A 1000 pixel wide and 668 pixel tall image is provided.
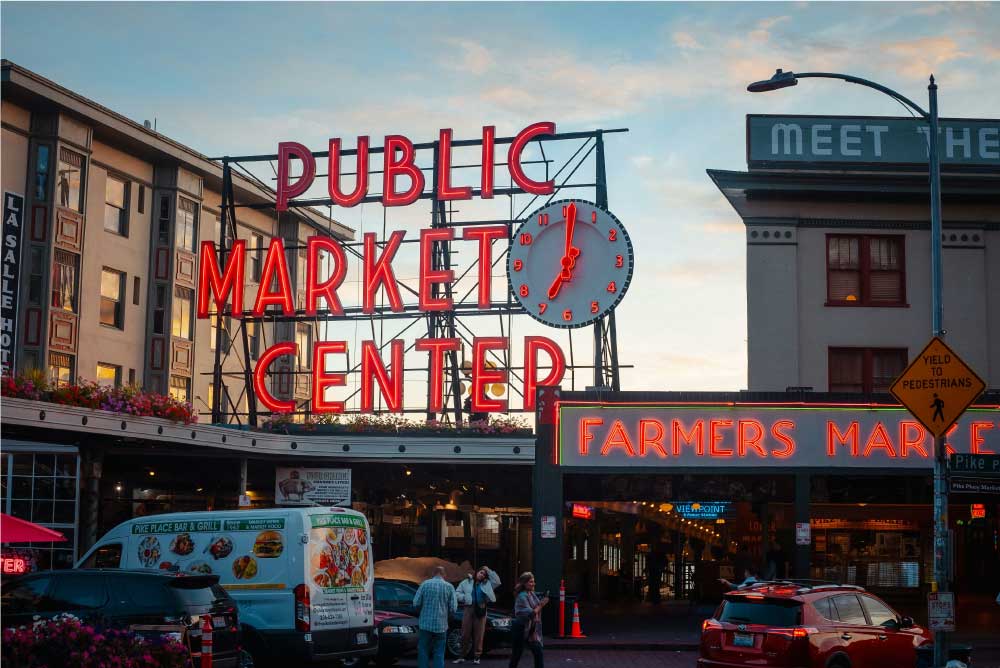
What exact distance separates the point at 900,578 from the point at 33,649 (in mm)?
30447

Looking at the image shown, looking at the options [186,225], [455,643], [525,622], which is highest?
[186,225]

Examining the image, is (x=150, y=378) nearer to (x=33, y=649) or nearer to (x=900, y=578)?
(x=900, y=578)

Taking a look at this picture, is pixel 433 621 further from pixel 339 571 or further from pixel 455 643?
pixel 455 643

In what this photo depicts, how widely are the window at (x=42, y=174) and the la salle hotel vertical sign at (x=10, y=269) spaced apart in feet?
13.1

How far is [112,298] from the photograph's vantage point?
155 ft

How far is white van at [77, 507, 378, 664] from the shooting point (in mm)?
19172

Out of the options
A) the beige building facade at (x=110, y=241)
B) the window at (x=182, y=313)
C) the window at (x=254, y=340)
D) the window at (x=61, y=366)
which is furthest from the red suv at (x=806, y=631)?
the window at (x=254, y=340)

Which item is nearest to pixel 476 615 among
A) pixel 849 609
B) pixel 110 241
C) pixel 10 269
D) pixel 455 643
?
pixel 455 643

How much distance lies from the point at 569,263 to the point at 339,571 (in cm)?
1944

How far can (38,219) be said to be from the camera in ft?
141

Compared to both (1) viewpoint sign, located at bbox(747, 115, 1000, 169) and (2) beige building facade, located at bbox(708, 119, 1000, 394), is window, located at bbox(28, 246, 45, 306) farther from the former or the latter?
(1) viewpoint sign, located at bbox(747, 115, 1000, 169)

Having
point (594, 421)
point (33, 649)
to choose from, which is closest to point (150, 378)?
point (594, 421)

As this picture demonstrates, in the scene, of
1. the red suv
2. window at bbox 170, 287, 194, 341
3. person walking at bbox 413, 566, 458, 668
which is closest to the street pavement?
person walking at bbox 413, 566, 458, 668

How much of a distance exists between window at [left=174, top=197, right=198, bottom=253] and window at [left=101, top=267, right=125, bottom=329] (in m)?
3.07
